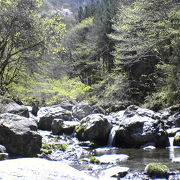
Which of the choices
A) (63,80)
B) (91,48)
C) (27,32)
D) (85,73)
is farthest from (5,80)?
(85,73)

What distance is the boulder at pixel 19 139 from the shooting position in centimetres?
975

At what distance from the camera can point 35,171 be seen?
3.69 m

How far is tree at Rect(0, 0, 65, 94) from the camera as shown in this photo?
12.4 metres

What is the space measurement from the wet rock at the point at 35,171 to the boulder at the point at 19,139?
5781mm

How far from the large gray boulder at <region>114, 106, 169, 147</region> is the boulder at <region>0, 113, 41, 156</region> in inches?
217

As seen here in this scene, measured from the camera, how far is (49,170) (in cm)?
384

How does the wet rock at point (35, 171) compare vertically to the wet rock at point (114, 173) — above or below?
above

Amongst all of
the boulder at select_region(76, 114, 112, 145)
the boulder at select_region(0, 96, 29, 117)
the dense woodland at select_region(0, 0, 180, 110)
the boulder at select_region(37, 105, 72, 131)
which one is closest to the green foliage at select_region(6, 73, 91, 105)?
the dense woodland at select_region(0, 0, 180, 110)

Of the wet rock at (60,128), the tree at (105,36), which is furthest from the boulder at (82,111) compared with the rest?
the tree at (105,36)

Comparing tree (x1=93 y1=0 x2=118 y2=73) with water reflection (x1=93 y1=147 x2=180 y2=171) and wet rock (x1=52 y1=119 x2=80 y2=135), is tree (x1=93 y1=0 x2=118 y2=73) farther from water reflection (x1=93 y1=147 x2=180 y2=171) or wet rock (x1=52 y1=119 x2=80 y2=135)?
water reflection (x1=93 y1=147 x2=180 y2=171)

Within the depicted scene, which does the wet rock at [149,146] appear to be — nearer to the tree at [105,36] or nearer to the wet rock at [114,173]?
the wet rock at [114,173]

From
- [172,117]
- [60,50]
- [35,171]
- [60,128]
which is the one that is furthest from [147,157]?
[35,171]

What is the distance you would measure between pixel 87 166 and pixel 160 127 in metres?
5.86

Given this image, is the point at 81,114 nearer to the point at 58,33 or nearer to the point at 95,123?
the point at 95,123
